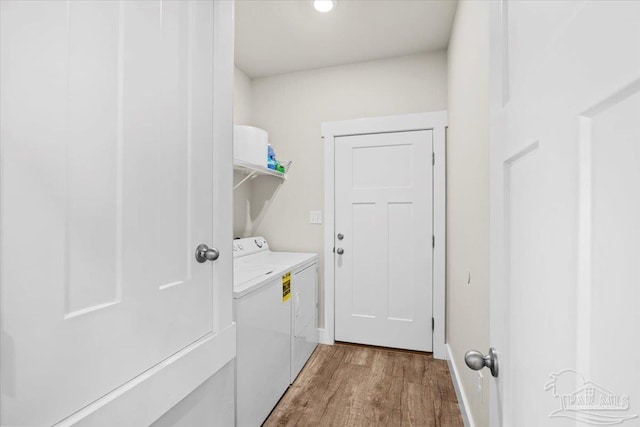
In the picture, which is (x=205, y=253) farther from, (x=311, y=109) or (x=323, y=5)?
(x=311, y=109)

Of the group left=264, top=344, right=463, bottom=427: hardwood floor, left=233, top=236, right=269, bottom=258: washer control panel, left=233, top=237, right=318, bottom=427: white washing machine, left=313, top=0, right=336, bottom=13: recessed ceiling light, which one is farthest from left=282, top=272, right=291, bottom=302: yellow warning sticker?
left=313, top=0, right=336, bottom=13: recessed ceiling light

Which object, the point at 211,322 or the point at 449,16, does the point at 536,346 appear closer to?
the point at 211,322

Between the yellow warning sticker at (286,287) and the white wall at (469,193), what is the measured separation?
1.09 m

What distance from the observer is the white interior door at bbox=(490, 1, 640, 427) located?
28 cm

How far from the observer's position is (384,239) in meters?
2.61

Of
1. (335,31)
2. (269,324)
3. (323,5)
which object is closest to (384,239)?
(269,324)

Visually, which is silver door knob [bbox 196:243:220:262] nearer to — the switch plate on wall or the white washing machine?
the white washing machine

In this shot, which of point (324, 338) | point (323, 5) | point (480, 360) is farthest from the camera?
point (324, 338)

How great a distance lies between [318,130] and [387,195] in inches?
35.2

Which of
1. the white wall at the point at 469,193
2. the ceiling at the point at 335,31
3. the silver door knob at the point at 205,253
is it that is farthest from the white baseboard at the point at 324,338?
the ceiling at the point at 335,31

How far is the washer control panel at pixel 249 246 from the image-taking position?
234 cm

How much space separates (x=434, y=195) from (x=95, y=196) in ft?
7.68

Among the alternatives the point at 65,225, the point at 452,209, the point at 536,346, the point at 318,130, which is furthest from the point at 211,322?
the point at 318,130

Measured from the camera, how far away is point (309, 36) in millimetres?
2314
